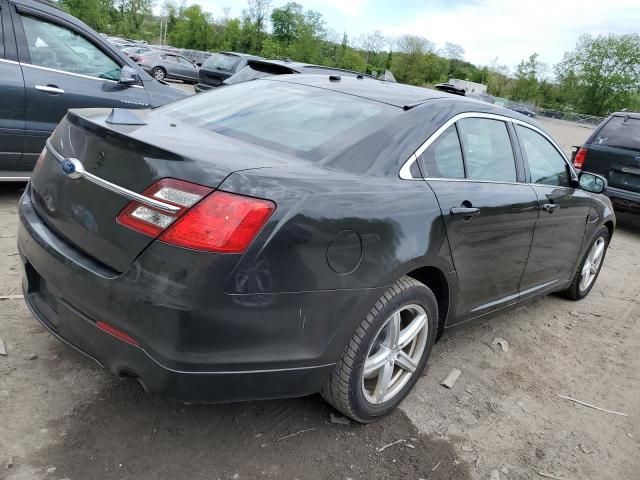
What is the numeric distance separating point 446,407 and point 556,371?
1.05 metres

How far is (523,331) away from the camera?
13.8ft

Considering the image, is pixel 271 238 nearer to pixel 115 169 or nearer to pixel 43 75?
pixel 115 169

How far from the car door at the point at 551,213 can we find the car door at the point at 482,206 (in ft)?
0.53

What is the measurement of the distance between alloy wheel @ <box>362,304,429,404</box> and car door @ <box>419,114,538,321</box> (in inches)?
14.4

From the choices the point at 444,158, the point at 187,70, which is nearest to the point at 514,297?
the point at 444,158

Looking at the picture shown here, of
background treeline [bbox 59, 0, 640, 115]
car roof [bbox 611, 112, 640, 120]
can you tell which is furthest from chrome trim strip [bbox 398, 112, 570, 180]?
background treeline [bbox 59, 0, 640, 115]

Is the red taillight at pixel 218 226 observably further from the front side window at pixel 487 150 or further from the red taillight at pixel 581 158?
the red taillight at pixel 581 158

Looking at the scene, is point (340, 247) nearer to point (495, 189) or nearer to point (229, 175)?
point (229, 175)

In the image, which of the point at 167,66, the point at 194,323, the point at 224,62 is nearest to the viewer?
A: the point at 194,323

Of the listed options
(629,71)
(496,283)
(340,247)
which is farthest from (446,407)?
(629,71)

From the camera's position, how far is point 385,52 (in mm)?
96750

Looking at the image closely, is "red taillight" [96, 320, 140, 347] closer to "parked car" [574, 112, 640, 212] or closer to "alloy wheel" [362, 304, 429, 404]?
"alloy wheel" [362, 304, 429, 404]

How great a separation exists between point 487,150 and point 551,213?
0.78 metres

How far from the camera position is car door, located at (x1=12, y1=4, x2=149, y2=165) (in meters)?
4.81
